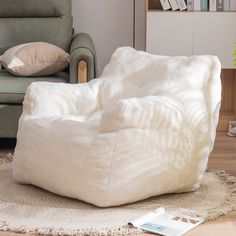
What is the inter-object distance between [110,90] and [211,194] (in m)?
0.69

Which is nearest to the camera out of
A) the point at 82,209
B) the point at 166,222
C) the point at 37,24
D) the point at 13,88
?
the point at 166,222

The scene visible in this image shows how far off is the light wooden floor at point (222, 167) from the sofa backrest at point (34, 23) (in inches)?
33.2

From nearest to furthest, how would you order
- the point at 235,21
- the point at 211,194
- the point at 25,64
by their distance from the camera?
the point at 211,194 < the point at 25,64 < the point at 235,21

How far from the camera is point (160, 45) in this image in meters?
4.07

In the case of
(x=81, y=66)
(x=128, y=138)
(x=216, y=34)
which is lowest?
(x=128, y=138)

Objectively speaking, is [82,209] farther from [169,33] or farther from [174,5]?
[174,5]

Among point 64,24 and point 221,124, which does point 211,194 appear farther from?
point 64,24

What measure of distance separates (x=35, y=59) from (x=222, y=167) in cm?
122

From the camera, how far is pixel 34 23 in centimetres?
400

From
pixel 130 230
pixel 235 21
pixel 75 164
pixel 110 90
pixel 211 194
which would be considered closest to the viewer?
pixel 130 230

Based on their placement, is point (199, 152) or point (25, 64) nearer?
point (199, 152)

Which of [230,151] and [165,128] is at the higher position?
[165,128]

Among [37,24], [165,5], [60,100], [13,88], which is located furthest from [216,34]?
[60,100]

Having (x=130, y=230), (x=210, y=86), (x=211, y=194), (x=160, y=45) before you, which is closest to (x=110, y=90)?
(x=210, y=86)
